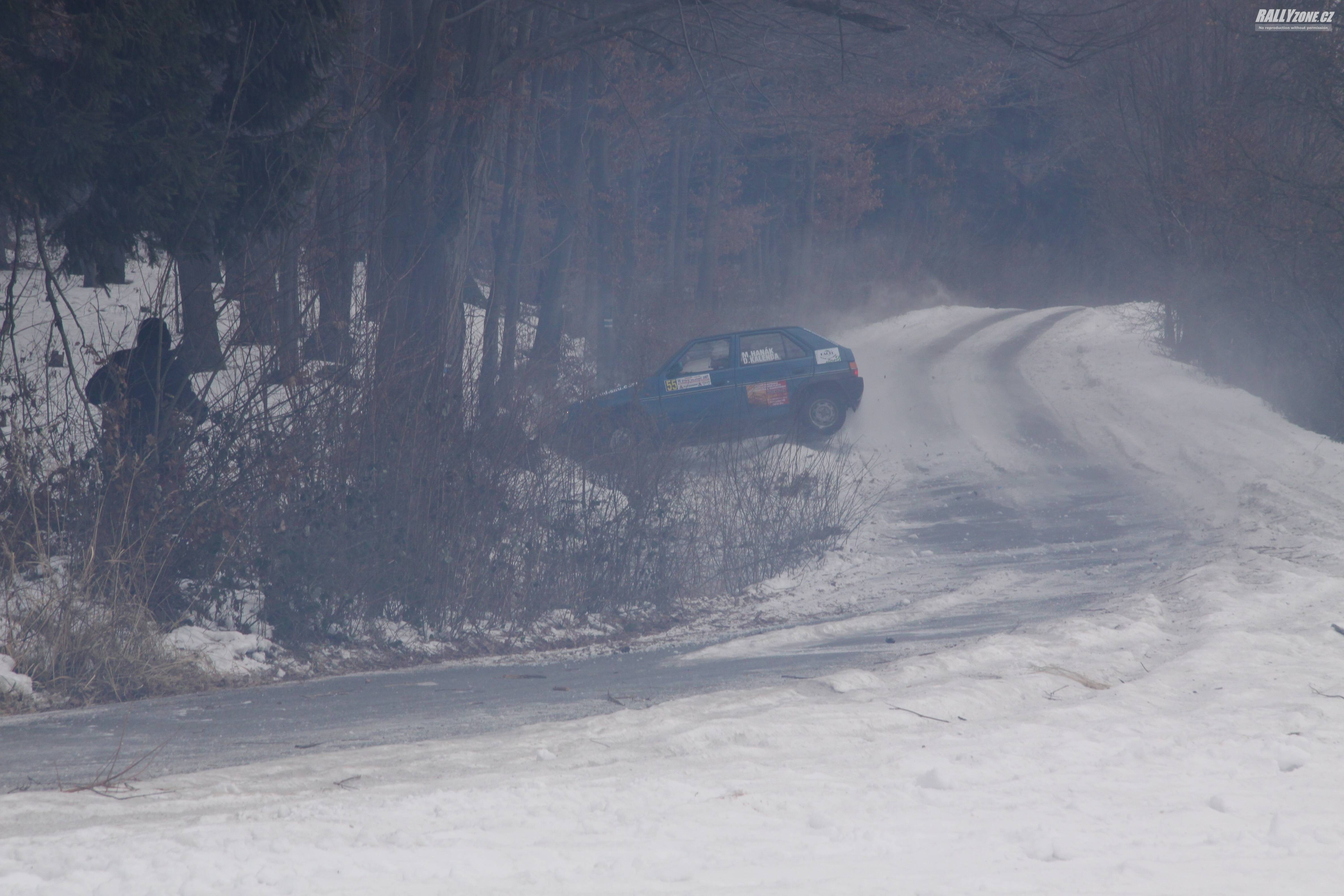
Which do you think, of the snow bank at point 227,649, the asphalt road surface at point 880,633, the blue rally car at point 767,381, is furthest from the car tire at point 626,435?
the snow bank at point 227,649

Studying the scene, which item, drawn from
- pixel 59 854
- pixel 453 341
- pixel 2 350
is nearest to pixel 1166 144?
pixel 453 341

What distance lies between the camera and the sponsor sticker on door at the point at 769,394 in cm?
1708

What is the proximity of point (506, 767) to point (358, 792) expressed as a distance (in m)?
0.62

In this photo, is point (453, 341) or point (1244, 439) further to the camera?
point (1244, 439)

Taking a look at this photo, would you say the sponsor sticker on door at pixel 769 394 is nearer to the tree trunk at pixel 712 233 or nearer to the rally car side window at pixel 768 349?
the rally car side window at pixel 768 349

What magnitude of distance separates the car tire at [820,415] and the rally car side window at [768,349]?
2.28 ft

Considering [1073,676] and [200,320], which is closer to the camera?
[1073,676]

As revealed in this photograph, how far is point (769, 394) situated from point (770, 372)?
1.15 feet

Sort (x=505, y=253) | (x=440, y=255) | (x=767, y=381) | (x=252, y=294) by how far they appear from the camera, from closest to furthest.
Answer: (x=252, y=294) → (x=440, y=255) → (x=767, y=381) → (x=505, y=253)

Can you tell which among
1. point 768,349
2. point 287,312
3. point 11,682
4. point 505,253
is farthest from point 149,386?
point 505,253

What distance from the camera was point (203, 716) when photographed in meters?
5.85

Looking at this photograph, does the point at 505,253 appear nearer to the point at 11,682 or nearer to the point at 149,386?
the point at 149,386

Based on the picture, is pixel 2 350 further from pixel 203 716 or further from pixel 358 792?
pixel 358 792

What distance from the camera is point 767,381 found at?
17141mm
